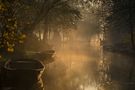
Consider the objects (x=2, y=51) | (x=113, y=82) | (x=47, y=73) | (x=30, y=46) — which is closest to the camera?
(x=113, y=82)

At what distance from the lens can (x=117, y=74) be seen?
106ft

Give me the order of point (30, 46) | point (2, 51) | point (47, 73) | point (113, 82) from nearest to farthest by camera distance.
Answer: point (113, 82), point (47, 73), point (2, 51), point (30, 46)

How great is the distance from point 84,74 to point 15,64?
9289mm

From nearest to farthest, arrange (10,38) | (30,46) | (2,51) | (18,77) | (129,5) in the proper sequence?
1. (10,38)
2. (18,77)
3. (2,51)
4. (30,46)
5. (129,5)

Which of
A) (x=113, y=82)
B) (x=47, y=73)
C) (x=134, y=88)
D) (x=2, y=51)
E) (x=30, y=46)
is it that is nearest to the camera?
(x=134, y=88)

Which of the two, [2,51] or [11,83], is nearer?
[11,83]

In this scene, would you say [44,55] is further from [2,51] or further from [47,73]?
[47,73]

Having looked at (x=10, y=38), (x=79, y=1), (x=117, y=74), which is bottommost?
(x=117, y=74)

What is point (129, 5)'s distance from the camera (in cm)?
5331

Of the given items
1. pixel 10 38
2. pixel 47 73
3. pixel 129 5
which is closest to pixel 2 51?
pixel 47 73

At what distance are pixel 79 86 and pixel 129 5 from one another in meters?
30.8

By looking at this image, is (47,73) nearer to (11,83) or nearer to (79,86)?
(79,86)

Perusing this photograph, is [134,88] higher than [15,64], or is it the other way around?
[15,64]

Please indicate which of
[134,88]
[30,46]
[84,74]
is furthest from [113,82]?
[30,46]
